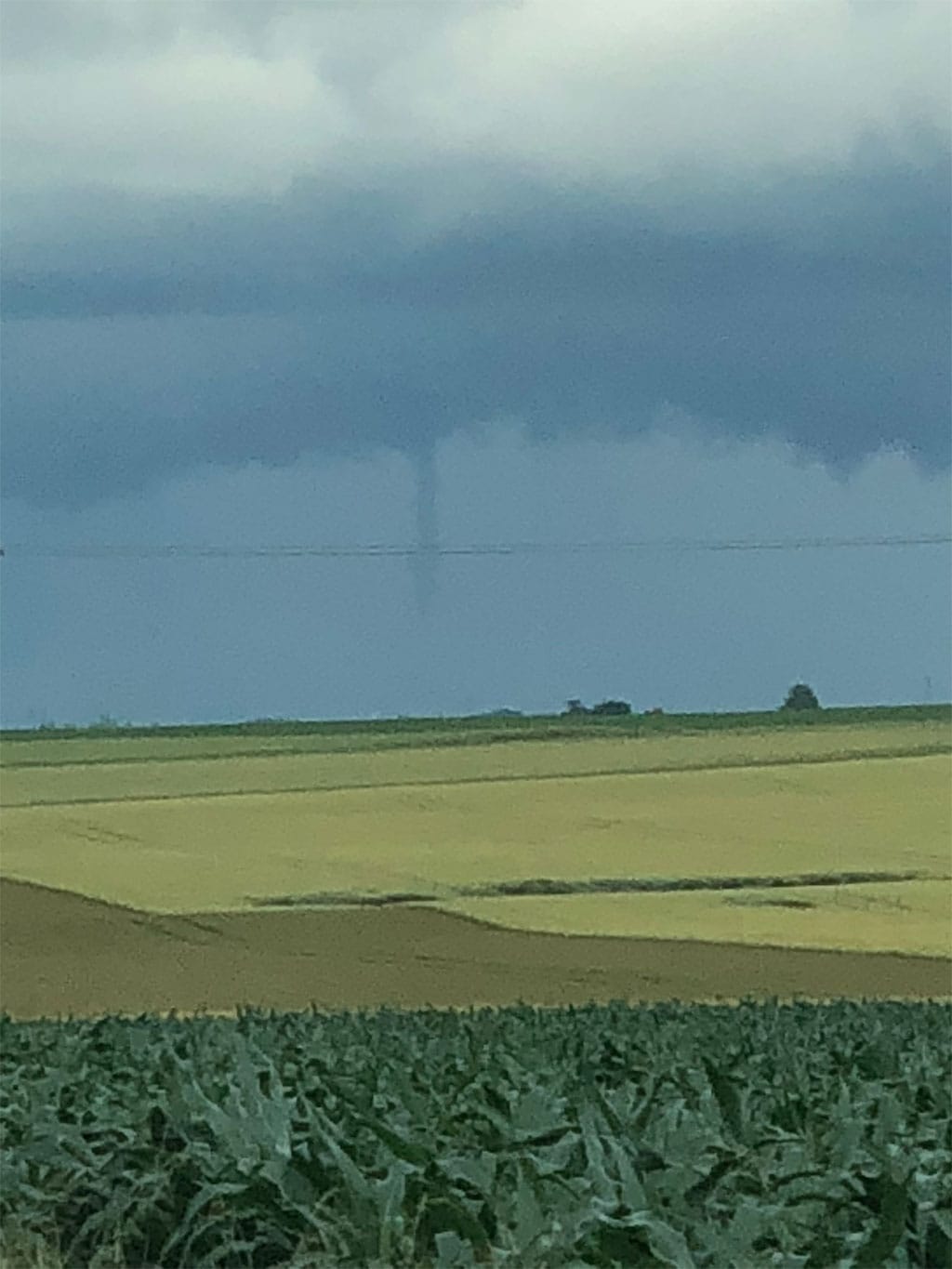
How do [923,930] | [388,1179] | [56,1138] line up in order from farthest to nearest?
[923,930] < [56,1138] < [388,1179]

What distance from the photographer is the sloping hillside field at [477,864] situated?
68.8 ft

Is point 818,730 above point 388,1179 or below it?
above

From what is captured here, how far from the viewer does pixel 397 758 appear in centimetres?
2291

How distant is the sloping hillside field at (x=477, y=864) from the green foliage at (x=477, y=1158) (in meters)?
11.1

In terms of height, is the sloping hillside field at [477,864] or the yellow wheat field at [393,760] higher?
the yellow wheat field at [393,760]

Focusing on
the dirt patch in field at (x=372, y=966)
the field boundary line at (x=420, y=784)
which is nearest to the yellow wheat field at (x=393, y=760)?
the field boundary line at (x=420, y=784)

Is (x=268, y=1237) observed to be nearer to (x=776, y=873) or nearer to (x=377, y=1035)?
(x=377, y=1035)

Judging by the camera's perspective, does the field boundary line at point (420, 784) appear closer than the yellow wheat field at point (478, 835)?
No

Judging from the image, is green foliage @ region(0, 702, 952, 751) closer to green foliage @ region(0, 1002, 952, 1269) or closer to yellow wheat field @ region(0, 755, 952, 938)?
yellow wheat field @ region(0, 755, 952, 938)

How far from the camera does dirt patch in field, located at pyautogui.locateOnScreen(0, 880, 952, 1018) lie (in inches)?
813

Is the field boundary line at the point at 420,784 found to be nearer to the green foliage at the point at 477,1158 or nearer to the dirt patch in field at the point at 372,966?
the dirt patch in field at the point at 372,966

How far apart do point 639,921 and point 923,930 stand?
255cm

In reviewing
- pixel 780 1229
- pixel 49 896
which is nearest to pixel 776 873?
pixel 49 896

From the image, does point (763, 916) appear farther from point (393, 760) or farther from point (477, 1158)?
point (477, 1158)
